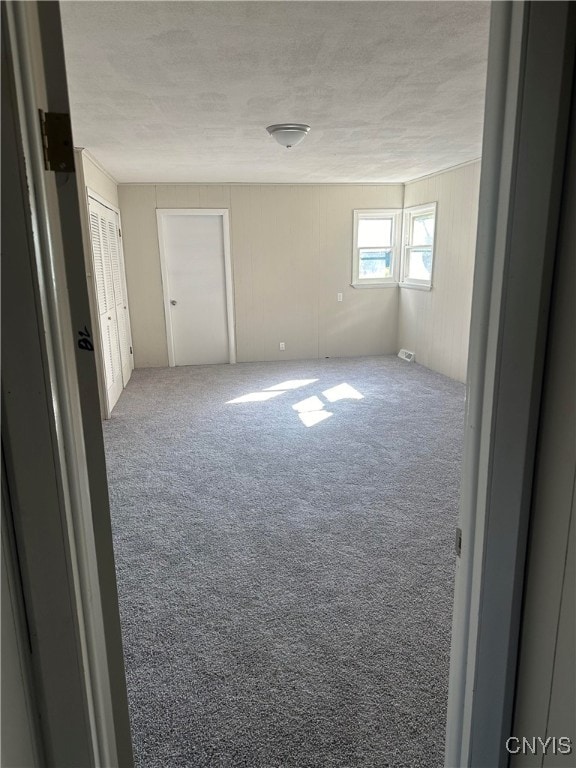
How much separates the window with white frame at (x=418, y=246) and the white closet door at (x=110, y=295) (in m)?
3.86

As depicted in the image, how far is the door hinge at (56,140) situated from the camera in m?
0.80

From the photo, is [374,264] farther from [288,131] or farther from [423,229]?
[288,131]

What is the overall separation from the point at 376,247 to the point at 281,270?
4.71ft

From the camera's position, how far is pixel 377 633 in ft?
6.48

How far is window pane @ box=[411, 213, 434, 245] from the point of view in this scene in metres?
6.40

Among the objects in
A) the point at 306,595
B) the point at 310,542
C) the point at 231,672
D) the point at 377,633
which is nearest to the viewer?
the point at 231,672

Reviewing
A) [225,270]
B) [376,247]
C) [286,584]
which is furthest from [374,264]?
[286,584]

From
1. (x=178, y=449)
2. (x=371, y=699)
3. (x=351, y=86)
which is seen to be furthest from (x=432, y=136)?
(x=371, y=699)

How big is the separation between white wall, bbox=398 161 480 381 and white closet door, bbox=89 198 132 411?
12.5 feet

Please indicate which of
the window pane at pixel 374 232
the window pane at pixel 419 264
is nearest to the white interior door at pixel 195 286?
the window pane at pixel 374 232

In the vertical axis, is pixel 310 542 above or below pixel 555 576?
below

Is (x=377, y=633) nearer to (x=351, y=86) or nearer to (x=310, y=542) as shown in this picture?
(x=310, y=542)

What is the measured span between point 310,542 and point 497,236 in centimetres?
207

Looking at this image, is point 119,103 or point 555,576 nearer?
point 555,576
